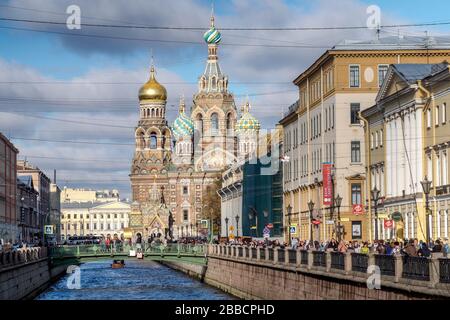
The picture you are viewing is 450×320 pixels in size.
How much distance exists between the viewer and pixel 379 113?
83375 millimetres

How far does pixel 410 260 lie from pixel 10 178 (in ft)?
452

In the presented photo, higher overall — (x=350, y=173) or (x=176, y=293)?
(x=350, y=173)

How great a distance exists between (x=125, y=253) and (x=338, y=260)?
52.6 metres

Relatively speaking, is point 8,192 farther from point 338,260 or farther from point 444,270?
point 444,270

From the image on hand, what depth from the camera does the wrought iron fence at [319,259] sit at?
48641mm

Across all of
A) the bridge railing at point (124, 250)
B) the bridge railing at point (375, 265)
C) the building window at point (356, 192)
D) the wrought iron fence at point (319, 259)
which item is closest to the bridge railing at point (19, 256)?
the bridge railing at point (124, 250)

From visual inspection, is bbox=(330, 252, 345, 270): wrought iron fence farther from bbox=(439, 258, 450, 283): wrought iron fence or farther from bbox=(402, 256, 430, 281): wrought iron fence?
bbox=(439, 258, 450, 283): wrought iron fence

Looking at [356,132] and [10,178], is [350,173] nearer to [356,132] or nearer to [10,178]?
[356,132]

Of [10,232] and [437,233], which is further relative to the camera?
[10,232]

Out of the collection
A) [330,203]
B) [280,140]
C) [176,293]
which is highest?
[280,140]

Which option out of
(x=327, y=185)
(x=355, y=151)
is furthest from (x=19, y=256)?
(x=355, y=151)

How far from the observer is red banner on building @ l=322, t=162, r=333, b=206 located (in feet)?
297

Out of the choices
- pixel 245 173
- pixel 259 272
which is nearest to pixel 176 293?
pixel 259 272

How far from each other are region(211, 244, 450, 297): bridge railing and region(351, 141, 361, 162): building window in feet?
99.3
